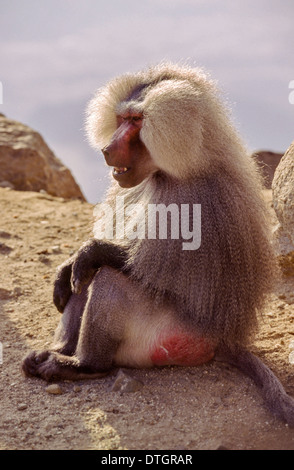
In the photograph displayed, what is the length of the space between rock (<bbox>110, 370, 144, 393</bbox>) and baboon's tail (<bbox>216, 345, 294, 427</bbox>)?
51cm

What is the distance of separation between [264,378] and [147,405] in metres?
0.59

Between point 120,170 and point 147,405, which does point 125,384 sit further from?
point 120,170

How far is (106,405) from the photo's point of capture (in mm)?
2936

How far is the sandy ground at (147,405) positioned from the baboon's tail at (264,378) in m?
0.04

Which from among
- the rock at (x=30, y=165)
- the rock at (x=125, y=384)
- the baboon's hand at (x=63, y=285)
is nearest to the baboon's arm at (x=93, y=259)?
the baboon's hand at (x=63, y=285)

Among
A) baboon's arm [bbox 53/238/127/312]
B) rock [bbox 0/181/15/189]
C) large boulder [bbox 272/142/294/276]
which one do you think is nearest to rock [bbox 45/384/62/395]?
baboon's arm [bbox 53/238/127/312]

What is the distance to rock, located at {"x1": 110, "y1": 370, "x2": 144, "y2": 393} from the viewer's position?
119 inches

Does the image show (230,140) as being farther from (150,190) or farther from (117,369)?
(117,369)

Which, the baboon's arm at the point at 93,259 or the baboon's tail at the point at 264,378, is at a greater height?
the baboon's arm at the point at 93,259

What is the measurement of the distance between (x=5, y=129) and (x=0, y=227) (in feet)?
11.2

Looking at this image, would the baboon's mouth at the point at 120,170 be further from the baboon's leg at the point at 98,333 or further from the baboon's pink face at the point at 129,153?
the baboon's leg at the point at 98,333

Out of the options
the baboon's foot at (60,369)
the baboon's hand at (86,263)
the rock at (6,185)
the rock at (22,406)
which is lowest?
the rock at (22,406)

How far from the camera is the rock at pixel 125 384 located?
119 inches
